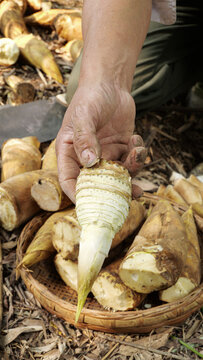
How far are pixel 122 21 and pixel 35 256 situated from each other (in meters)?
0.97

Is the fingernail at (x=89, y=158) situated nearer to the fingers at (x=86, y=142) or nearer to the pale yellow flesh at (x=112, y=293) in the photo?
the fingers at (x=86, y=142)

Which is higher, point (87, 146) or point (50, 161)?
point (87, 146)

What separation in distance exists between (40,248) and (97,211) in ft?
1.66

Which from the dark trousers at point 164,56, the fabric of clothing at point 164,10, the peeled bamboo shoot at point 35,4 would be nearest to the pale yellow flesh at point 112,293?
the fabric of clothing at point 164,10

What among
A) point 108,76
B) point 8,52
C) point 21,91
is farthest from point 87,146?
point 8,52

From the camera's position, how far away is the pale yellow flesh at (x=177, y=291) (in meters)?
1.27

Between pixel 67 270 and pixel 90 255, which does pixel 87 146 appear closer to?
pixel 90 255

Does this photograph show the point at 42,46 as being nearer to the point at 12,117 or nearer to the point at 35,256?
the point at 12,117

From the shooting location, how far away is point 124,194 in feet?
3.32

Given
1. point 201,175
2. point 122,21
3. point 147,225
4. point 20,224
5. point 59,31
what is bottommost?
point 201,175

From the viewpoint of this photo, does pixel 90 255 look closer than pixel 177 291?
Yes

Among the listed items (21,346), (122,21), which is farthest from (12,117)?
(21,346)

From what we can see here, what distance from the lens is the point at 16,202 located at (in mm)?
1576

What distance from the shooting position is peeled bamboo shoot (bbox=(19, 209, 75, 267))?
Result: 4.41 feet
